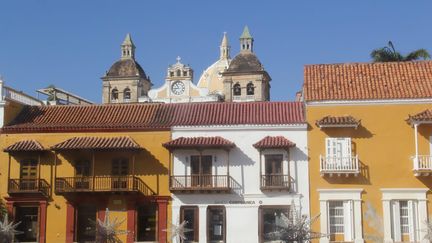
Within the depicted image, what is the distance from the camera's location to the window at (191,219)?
33.9m

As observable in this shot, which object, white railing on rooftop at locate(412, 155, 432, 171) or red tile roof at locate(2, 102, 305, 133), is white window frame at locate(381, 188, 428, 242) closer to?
white railing on rooftop at locate(412, 155, 432, 171)

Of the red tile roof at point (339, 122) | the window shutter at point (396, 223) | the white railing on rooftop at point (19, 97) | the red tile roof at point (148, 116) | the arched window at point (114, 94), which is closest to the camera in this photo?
the window shutter at point (396, 223)

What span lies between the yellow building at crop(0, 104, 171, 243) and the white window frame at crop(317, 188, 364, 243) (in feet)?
22.7

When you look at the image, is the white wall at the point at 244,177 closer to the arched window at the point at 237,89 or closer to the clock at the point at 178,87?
the clock at the point at 178,87

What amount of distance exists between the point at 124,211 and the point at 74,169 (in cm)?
308

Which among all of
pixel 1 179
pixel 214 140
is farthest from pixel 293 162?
pixel 1 179

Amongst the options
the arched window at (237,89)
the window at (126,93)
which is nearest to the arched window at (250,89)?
the arched window at (237,89)

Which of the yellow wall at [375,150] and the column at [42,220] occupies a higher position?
the yellow wall at [375,150]

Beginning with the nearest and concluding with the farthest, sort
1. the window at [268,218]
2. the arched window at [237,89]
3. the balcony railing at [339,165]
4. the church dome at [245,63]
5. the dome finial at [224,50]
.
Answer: the balcony railing at [339,165] → the window at [268,218] → the arched window at [237,89] → the church dome at [245,63] → the dome finial at [224,50]

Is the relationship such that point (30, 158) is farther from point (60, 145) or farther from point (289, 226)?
point (289, 226)

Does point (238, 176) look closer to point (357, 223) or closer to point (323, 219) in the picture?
point (323, 219)

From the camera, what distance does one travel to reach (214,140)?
34.0 metres

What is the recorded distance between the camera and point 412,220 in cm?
3291

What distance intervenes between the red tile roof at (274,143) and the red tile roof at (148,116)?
0.81 meters
